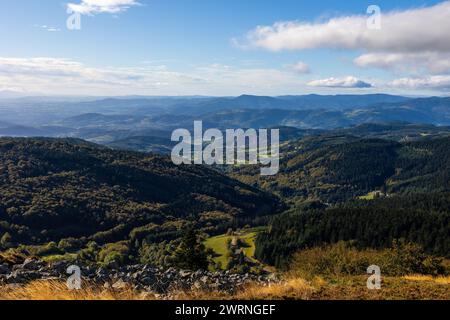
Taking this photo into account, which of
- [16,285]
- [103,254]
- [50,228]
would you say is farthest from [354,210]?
[16,285]

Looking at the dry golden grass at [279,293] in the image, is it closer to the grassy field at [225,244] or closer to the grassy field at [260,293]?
the grassy field at [260,293]

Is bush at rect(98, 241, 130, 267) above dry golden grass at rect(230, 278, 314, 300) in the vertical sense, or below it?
below

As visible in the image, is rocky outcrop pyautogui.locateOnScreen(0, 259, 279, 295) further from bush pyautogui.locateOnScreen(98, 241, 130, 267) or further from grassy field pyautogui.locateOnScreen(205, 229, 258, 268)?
Answer: grassy field pyautogui.locateOnScreen(205, 229, 258, 268)

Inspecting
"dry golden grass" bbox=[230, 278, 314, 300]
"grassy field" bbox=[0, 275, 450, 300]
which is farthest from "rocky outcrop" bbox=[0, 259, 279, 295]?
"dry golden grass" bbox=[230, 278, 314, 300]

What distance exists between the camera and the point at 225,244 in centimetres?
16938

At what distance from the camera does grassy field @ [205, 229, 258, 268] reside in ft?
483

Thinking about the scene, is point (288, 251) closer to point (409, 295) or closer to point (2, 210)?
point (2, 210)

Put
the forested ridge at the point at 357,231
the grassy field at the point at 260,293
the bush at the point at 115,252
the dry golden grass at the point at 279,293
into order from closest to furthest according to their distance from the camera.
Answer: the grassy field at the point at 260,293 → the dry golden grass at the point at 279,293 → the bush at the point at 115,252 → the forested ridge at the point at 357,231

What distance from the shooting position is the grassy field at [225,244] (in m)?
147

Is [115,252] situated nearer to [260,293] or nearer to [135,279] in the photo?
[135,279]

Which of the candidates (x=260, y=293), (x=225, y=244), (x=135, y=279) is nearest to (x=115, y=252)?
(x=225, y=244)

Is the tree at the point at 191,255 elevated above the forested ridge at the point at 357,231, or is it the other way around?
the tree at the point at 191,255

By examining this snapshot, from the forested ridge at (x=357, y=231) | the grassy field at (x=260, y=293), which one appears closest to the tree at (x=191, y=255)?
the grassy field at (x=260, y=293)
